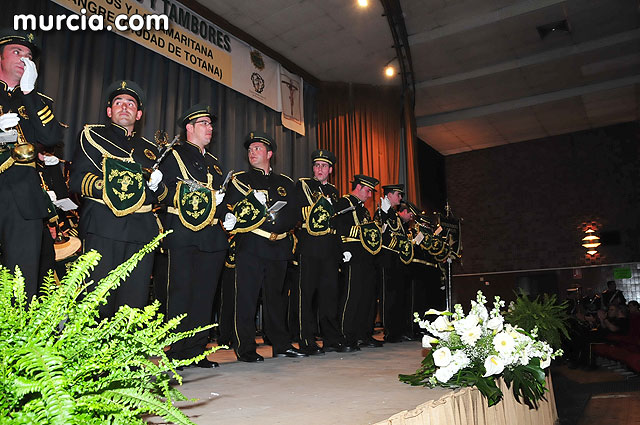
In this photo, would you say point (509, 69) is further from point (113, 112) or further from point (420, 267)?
point (113, 112)

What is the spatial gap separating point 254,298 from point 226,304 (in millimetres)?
1204

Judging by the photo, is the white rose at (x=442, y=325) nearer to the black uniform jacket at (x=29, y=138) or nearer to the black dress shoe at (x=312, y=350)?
the black dress shoe at (x=312, y=350)

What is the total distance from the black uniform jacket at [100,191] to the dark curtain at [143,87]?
6.90 feet

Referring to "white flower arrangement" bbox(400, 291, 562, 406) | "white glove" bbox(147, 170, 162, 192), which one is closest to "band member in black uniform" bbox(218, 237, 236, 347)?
"white glove" bbox(147, 170, 162, 192)

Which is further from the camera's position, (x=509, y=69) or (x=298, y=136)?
(x=509, y=69)

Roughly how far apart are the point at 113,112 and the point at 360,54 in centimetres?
577

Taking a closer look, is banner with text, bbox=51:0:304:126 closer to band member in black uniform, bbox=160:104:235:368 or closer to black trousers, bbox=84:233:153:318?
band member in black uniform, bbox=160:104:235:368

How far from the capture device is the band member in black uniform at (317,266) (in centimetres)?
430

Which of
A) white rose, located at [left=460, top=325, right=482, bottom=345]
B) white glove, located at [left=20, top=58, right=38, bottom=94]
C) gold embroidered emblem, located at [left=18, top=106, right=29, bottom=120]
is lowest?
white rose, located at [left=460, top=325, right=482, bottom=345]

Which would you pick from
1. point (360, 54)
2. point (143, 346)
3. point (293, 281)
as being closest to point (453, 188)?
point (360, 54)

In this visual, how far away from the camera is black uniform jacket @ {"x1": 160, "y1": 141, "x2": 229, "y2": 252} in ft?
11.0

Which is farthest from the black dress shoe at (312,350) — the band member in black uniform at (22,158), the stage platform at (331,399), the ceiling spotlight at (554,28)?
the ceiling spotlight at (554,28)

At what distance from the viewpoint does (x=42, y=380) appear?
0.74 meters

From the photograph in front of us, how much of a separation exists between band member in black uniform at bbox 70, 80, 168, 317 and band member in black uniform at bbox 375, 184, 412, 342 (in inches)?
117
